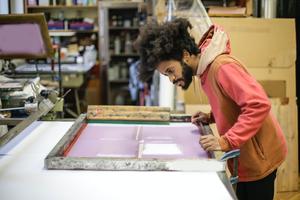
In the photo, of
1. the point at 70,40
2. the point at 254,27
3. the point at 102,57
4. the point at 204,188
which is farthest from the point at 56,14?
the point at 204,188

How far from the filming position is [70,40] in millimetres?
5691

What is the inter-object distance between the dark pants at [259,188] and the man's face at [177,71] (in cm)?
48

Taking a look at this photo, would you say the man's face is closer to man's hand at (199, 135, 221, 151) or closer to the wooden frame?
man's hand at (199, 135, 221, 151)

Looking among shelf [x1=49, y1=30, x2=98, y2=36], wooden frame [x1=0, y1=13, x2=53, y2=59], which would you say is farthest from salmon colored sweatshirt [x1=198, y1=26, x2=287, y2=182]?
shelf [x1=49, y1=30, x2=98, y2=36]

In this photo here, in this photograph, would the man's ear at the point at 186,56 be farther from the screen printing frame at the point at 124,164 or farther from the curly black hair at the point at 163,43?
the screen printing frame at the point at 124,164

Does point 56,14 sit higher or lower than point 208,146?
Result: higher

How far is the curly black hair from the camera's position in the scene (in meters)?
1.37

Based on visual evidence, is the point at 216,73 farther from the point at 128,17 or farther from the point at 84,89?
the point at 128,17

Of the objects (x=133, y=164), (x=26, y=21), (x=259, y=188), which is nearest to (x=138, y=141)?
(x=133, y=164)

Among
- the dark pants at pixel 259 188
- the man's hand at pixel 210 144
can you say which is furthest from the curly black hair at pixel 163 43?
the dark pants at pixel 259 188

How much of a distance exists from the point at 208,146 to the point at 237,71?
0.89 ft

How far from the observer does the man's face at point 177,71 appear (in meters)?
1.41

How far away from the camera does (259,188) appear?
5.14 ft

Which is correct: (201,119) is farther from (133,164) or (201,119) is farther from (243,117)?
(133,164)
